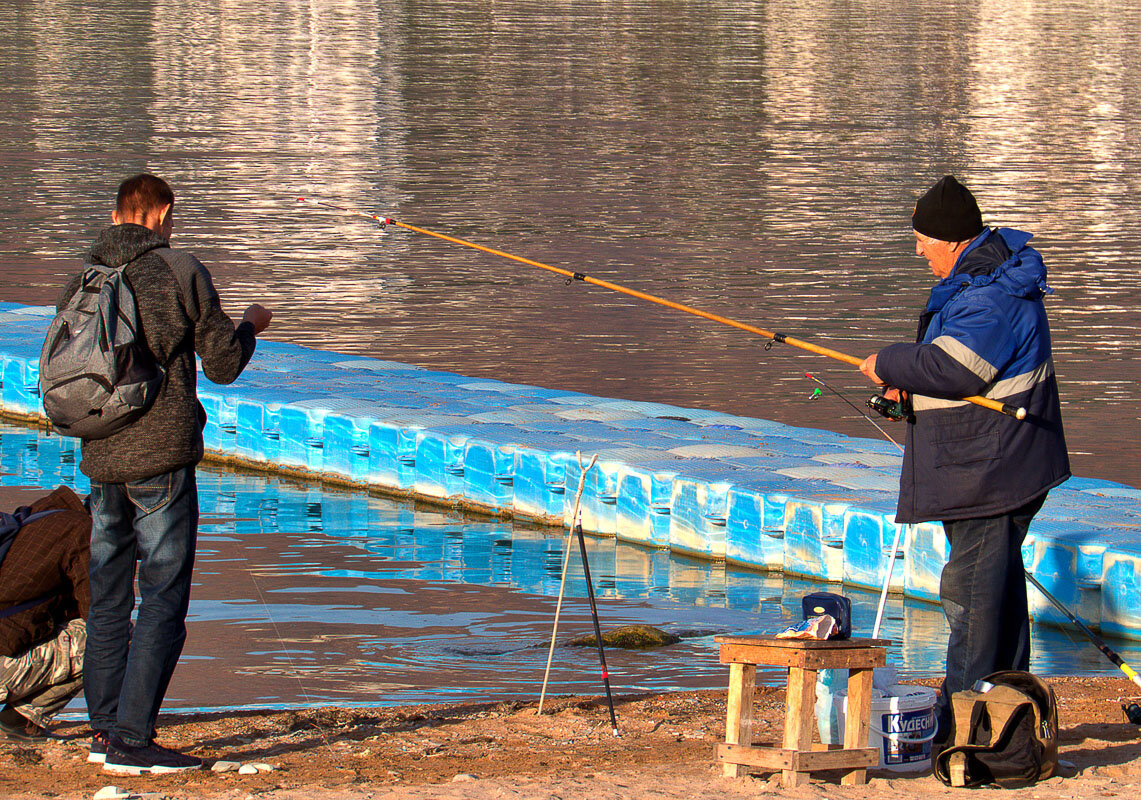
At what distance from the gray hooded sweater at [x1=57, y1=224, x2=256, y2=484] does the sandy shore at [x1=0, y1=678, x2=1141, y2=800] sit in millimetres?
899

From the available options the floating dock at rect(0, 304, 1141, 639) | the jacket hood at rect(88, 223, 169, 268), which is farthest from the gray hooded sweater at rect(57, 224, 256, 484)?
the floating dock at rect(0, 304, 1141, 639)

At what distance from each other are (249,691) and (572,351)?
257 inches

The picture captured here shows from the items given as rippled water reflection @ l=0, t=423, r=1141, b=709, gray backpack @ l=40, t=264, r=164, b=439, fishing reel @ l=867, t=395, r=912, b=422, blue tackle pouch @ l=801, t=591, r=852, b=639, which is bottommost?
rippled water reflection @ l=0, t=423, r=1141, b=709

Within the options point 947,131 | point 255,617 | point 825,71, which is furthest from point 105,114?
point 255,617


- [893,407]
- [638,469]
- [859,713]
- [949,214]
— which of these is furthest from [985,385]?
[638,469]

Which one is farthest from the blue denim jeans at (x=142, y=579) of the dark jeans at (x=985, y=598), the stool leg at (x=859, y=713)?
the dark jeans at (x=985, y=598)

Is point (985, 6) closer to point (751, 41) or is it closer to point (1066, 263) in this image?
point (751, 41)

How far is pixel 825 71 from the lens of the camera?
35969mm

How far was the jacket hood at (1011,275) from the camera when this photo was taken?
4934 mm

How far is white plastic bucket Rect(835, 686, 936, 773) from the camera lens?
510cm

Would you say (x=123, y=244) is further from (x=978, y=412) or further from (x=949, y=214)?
(x=978, y=412)

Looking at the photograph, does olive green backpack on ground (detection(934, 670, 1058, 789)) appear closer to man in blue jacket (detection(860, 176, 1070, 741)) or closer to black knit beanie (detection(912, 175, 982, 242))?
man in blue jacket (detection(860, 176, 1070, 741))

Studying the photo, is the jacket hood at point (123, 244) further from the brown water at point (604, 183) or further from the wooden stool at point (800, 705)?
the brown water at point (604, 183)

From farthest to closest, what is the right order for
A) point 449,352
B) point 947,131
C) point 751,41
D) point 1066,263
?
point 751,41
point 947,131
point 1066,263
point 449,352
